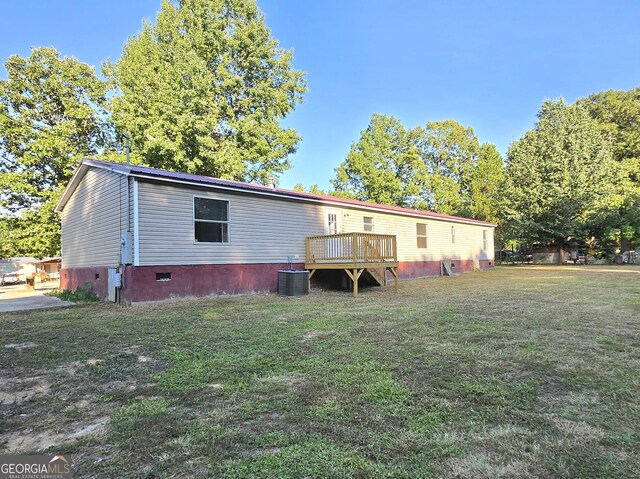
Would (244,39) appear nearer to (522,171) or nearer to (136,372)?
(522,171)

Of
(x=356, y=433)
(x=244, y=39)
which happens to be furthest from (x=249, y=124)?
(x=356, y=433)

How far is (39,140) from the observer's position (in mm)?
17484

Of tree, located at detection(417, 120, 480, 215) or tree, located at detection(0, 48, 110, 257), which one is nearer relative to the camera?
tree, located at detection(0, 48, 110, 257)

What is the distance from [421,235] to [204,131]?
12.4 meters

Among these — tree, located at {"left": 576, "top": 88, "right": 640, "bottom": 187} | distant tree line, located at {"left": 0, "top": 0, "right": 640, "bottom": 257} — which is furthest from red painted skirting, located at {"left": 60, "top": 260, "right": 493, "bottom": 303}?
tree, located at {"left": 576, "top": 88, "right": 640, "bottom": 187}

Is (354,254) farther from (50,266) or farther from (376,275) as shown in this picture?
(50,266)

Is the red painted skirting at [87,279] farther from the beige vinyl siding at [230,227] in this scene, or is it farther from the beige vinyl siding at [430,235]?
the beige vinyl siding at [430,235]

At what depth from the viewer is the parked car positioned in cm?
2114

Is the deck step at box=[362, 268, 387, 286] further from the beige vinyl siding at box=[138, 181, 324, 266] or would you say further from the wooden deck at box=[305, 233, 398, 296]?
the beige vinyl siding at box=[138, 181, 324, 266]

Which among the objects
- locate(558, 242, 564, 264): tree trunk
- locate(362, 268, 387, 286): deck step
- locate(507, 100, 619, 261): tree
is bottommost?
locate(362, 268, 387, 286): deck step

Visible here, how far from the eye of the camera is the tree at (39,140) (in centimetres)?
1753

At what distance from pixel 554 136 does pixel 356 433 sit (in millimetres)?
27039

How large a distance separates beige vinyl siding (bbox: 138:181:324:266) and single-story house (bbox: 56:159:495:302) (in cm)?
2

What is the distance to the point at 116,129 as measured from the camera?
20297 mm
